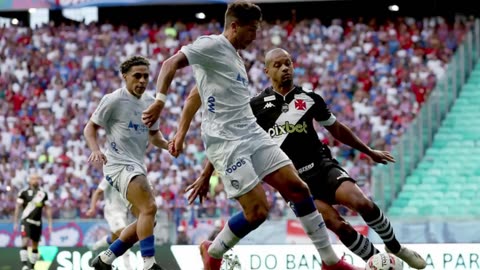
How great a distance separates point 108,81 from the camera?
2988 cm

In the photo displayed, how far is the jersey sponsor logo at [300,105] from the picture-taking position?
1002 centimetres

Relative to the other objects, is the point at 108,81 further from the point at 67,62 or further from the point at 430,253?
the point at 430,253

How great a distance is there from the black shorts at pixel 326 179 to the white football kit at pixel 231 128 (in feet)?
4.65

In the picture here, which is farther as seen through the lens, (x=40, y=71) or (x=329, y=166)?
(x=40, y=71)

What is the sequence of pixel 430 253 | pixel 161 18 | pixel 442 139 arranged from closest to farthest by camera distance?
pixel 430 253
pixel 442 139
pixel 161 18

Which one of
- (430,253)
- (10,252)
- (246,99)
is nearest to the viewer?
(246,99)

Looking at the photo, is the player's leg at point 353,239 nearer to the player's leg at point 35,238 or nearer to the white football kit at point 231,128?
the white football kit at point 231,128

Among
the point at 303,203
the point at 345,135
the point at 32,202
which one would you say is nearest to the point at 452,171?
the point at 32,202

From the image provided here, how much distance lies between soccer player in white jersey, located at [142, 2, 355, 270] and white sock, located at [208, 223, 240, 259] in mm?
25

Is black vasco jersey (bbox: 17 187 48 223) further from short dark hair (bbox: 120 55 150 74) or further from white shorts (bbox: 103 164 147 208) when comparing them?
short dark hair (bbox: 120 55 150 74)

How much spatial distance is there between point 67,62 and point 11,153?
412 cm

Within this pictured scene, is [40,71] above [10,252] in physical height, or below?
above

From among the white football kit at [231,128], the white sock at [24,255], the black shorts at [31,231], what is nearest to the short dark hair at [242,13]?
the white football kit at [231,128]

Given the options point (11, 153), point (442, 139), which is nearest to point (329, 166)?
point (442, 139)
